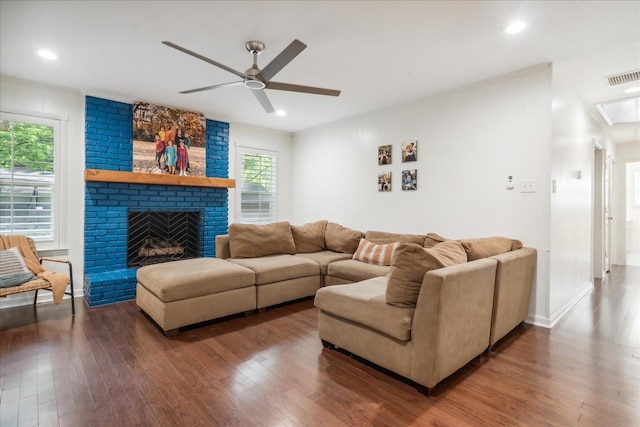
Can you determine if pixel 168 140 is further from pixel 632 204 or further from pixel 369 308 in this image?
pixel 632 204

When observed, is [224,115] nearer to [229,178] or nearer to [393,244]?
[229,178]

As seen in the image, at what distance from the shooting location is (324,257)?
4375 mm

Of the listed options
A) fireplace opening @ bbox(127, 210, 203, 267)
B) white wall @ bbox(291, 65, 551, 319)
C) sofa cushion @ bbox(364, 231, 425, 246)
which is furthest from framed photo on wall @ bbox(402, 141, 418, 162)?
fireplace opening @ bbox(127, 210, 203, 267)

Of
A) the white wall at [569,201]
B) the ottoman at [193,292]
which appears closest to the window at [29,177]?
the ottoman at [193,292]

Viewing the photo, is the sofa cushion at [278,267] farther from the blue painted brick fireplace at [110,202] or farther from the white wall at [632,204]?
the white wall at [632,204]

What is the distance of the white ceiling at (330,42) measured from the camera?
2311 mm

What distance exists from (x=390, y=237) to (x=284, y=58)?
2662 mm

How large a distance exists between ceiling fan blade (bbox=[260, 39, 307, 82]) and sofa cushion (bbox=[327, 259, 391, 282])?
2223 mm

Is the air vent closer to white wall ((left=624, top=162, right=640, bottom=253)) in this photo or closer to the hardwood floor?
the hardwood floor

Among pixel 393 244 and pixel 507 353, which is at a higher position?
pixel 393 244

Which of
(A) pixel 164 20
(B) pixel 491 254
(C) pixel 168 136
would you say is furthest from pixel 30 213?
(B) pixel 491 254

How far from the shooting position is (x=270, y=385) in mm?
2088

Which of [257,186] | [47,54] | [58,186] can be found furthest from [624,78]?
[58,186]

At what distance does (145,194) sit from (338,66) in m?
3.15
